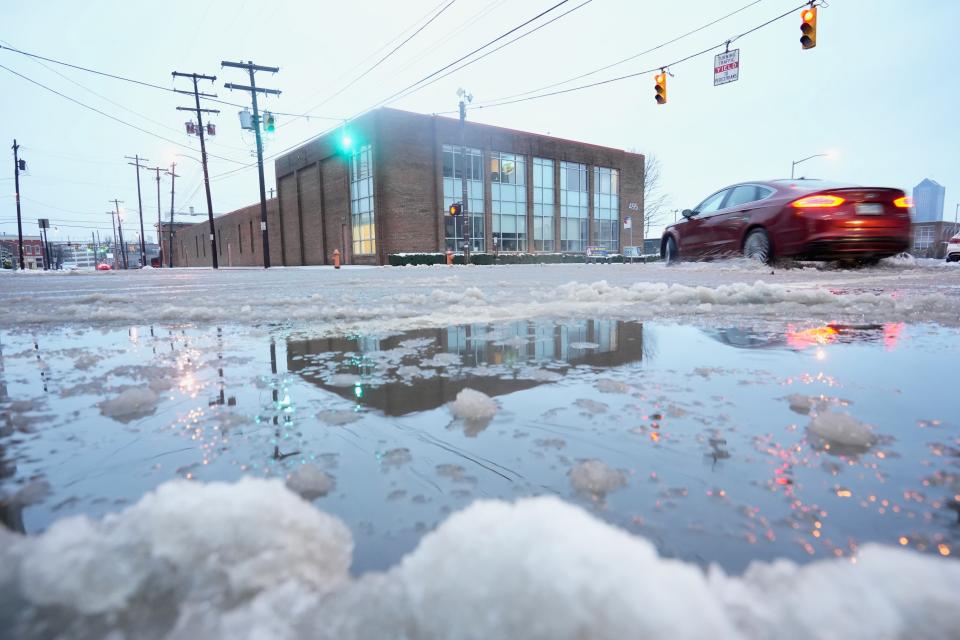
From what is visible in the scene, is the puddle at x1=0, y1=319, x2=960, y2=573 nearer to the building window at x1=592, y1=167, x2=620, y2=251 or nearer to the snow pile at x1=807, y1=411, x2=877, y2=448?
the snow pile at x1=807, y1=411, x2=877, y2=448

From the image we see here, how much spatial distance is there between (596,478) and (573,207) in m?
38.8

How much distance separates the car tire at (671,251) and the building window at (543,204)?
82.9 ft

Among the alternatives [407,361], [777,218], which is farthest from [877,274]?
[407,361]

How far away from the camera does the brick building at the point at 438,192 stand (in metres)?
30.0

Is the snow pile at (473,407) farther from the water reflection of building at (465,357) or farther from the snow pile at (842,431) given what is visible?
the snow pile at (842,431)

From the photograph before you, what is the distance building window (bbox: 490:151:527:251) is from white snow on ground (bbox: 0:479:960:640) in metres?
33.5

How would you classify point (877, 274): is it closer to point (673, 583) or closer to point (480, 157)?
point (673, 583)

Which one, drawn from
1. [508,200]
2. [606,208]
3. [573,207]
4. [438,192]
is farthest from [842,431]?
[606,208]

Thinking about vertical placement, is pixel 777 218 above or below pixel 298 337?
above

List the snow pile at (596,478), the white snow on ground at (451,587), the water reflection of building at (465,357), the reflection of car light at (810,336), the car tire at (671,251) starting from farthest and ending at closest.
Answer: the car tire at (671,251)
the reflection of car light at (810,336)
the water reflection of building at (465,357)
the snow pile at (596,478)
the white snow on ground at (451,587)

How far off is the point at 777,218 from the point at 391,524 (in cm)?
796

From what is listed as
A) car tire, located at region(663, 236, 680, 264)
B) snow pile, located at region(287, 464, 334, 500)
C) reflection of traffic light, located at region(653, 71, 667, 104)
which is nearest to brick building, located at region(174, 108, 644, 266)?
reflection of traffic light, located at region(653, 71, 667, 104)

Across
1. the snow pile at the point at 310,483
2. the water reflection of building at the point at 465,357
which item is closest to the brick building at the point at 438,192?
the water reflection of building at the point at 465,357

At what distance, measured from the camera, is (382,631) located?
0.59 meters
